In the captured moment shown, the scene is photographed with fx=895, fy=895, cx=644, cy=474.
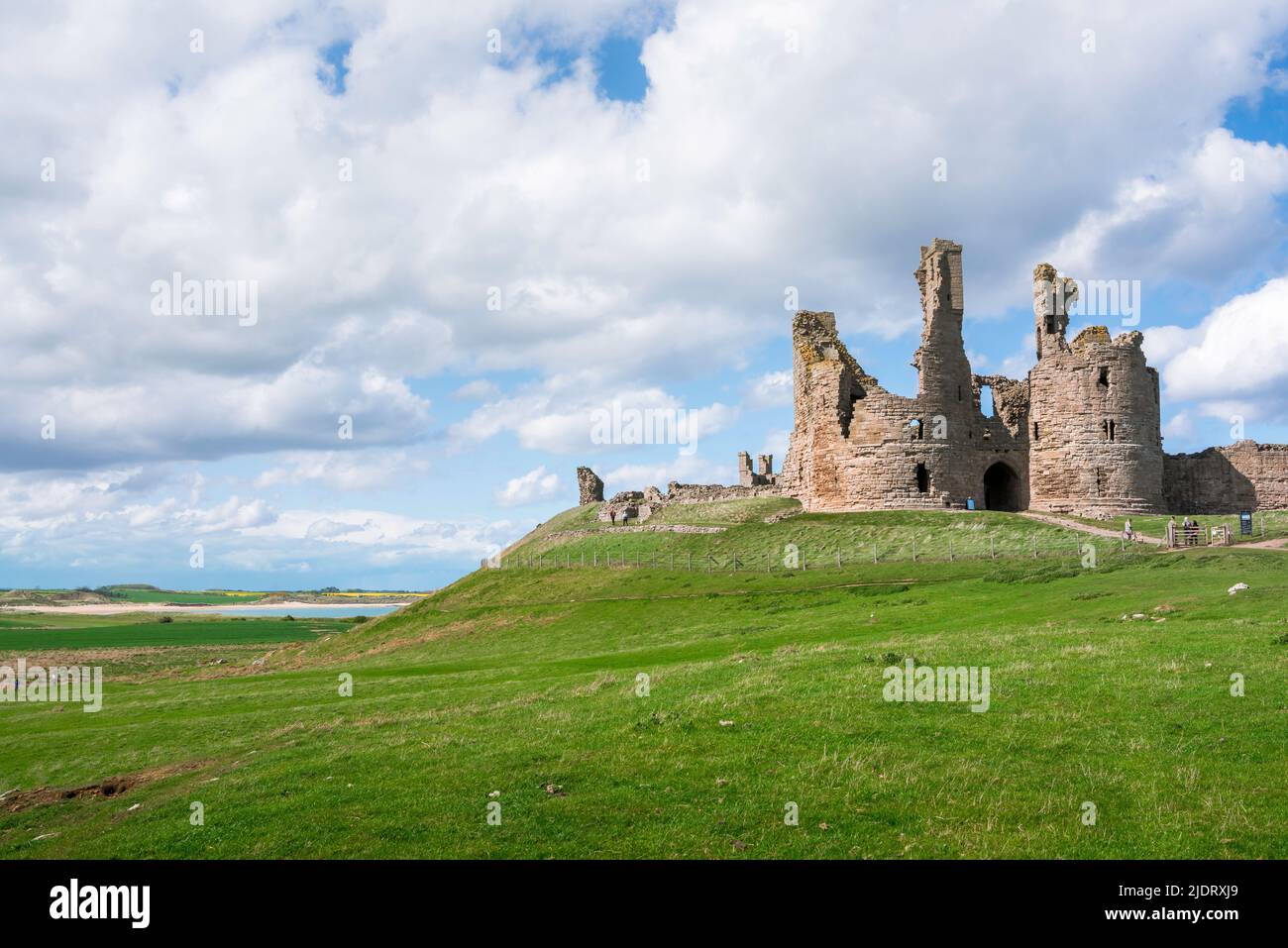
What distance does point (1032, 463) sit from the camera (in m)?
64.4

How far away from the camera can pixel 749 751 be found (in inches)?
583

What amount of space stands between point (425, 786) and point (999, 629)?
18.3 meters

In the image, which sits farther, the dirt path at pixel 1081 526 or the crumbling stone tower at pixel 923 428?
the crumbling stone tower at pixel 923 428

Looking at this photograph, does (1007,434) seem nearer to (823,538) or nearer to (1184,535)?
(823,538)

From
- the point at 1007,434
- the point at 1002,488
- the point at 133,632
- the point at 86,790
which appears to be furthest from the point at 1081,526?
the point at 133,632

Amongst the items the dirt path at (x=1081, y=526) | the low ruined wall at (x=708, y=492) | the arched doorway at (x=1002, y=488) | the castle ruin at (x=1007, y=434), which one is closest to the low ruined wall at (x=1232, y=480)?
the castle ruin at (x=1007, y=434)

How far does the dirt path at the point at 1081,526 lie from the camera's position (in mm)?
46797

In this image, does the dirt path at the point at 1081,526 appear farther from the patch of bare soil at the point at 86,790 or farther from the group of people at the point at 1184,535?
the patch of bare soil at the point at 86,790

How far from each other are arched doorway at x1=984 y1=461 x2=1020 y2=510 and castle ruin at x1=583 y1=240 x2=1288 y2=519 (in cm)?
11

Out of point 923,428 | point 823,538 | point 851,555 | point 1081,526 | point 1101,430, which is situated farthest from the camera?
point 923,428

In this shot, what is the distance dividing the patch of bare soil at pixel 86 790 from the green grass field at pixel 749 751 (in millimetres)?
106

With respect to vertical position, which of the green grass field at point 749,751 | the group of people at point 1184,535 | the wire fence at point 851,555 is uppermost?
the group of people at point 1184,535

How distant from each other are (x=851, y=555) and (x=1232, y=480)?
38.6 metres
